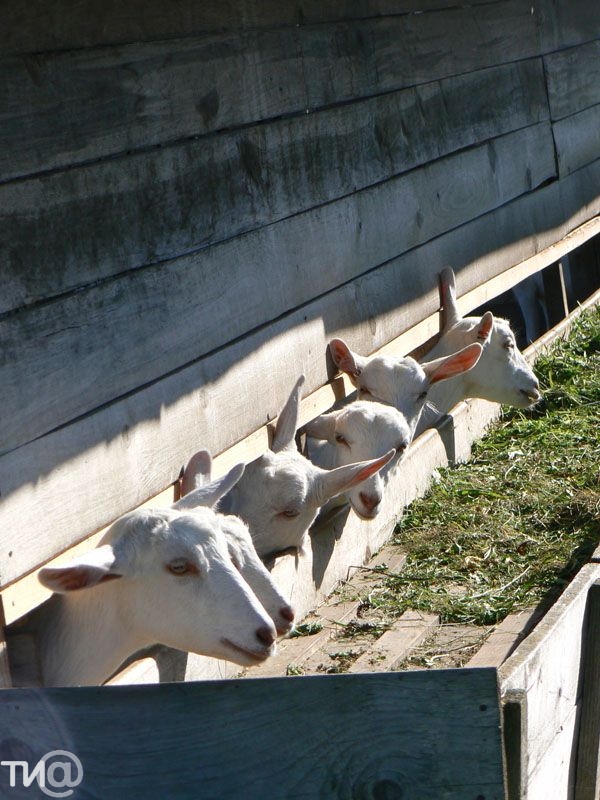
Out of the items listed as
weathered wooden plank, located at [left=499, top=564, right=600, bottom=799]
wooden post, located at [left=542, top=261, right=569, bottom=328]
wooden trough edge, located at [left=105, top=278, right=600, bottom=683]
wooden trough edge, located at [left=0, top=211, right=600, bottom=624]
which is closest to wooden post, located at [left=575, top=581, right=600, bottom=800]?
weathered wooden plank, located at [left=499, top=564, right=600, bottom=799]

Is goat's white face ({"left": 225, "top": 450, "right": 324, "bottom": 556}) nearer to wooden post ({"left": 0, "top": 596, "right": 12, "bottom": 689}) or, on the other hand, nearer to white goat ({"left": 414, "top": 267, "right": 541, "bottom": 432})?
wooden post ({"left": 0, "top": 596, "right": 12, "bottom": 689})

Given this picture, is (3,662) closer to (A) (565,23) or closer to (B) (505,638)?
(B) (505,638)

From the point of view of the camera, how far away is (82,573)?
3.40 meters

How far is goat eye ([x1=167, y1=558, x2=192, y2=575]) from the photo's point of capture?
3697 millimetres

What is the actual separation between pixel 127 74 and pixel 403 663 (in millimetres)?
2379

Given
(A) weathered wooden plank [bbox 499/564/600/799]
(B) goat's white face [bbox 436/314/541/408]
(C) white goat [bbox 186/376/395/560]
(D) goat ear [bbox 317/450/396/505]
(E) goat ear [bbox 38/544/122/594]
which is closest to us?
(A) weathered wooden plank [bbox 499/564/600/799]

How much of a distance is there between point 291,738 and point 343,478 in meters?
2.46

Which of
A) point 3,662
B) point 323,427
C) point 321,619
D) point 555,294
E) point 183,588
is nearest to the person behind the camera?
point 3,662

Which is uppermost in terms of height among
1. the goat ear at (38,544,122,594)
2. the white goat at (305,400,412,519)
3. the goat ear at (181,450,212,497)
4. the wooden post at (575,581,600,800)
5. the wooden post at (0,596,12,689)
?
the goat ear at (38,544,122,594)

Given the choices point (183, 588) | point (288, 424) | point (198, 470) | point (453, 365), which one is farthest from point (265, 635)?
point (453, 365)

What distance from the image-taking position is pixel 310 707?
2.27 meters

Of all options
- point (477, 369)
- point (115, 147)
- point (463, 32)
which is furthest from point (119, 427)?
point (463, 32)

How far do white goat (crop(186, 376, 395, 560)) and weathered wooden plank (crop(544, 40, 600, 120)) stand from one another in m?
5.22

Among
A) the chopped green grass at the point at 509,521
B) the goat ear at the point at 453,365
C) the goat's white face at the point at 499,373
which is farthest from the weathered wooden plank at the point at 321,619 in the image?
the goat's white face at the point at 499,373
